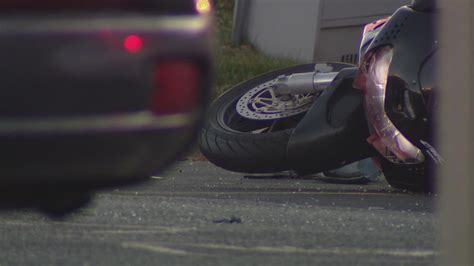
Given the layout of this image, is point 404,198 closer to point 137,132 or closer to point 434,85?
point 434,85

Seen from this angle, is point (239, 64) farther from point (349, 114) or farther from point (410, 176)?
point (410, 176)

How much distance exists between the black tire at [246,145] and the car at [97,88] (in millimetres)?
5921

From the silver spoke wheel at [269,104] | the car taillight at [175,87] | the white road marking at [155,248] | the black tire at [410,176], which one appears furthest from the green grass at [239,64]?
the car taillight at [175,87]

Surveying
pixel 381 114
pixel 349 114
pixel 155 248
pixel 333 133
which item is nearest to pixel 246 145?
pixel 333 133

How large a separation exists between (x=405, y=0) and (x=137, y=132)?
40.7 feet

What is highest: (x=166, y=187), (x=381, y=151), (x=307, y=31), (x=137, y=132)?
(x=137, y=132)

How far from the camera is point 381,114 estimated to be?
5.73 m

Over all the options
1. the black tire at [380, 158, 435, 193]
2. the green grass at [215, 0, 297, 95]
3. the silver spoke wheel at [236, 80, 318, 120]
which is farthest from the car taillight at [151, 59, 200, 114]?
the green grass at [215, 0, 297, 95]

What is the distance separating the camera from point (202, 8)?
0.77 m

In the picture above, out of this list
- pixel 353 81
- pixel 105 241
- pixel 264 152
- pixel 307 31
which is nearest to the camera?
pixel 105 241

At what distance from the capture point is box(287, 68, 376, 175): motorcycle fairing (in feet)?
20.2

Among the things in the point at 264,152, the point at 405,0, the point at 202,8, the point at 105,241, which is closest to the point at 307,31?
the point at 405,0

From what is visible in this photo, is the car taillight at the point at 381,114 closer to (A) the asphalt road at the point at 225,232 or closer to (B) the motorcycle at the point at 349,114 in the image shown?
(B) the motorcycle at the point at 349,114

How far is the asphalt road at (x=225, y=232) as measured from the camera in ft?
10.4
